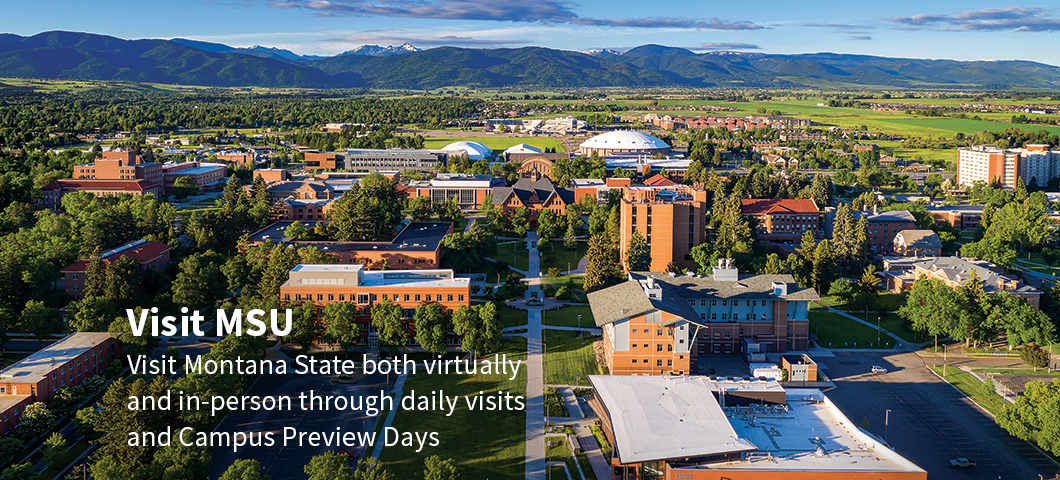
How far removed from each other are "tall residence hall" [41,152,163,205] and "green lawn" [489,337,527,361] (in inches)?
2525

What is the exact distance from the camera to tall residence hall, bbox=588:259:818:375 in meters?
43.1

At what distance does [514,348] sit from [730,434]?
18490mm

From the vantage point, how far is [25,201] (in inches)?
3265

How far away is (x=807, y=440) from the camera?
33.6m

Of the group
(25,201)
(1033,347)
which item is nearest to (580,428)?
(1033,347)

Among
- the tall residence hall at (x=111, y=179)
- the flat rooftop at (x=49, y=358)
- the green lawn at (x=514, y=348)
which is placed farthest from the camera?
the tall residence hall at (x=111, y=179)

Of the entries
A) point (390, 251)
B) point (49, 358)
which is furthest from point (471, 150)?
point (49, 358)

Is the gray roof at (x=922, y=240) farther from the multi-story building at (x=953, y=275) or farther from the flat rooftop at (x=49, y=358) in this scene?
the flat rooftop at (x=49, y=358)

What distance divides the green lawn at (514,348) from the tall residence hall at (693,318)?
5070mm

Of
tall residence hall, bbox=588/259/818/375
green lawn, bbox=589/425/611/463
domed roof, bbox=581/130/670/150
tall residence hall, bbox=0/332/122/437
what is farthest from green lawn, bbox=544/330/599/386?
domed roof, bbox=581/130/670/150

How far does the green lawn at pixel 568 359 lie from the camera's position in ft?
144

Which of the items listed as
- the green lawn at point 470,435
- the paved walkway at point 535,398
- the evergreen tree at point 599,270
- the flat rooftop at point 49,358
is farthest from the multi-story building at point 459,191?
the green lawn at point 470,435

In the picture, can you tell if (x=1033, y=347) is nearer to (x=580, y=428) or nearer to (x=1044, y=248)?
(x=580, y=428)

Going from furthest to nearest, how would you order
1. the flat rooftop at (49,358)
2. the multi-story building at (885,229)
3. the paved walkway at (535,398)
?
1. the multi-story building at (885,229)
2. the flat rooftop at (49,358)
3. the paved walkway at (535,398)
